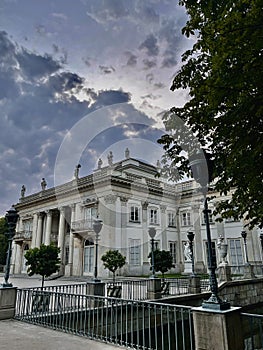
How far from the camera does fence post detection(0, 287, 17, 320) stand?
27.9 feet

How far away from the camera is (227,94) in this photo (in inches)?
239

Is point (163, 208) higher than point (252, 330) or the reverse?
higher

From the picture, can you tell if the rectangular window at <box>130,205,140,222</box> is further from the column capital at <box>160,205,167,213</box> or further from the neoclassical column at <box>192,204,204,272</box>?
the neoclassical column at <box>192,204,204,272</box>

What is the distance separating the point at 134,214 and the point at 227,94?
2380cm

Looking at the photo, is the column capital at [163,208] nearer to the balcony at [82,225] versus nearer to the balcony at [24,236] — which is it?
the balcony at [82,225]

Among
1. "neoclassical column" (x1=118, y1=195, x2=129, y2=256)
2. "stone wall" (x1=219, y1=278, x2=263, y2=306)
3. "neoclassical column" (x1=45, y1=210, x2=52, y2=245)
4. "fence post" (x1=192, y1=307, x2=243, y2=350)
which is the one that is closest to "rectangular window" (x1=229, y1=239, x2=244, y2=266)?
"stone wall" (x1=219, y1=278, x2=263, y2=306)

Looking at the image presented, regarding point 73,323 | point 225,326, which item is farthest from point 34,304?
point 225,326

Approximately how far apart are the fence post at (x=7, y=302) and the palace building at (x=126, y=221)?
17.3 meters

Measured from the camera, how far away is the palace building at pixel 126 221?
90.0ft

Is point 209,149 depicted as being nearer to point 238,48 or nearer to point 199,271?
point 238,48

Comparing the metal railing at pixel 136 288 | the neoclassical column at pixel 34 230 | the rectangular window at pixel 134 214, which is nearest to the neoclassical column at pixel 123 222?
the rectangular window at pixel 134 214

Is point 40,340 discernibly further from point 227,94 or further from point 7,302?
point 227,94

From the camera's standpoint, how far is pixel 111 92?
16.0 metres

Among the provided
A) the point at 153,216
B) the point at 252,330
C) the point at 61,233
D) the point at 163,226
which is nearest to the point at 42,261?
the point at 252,330
